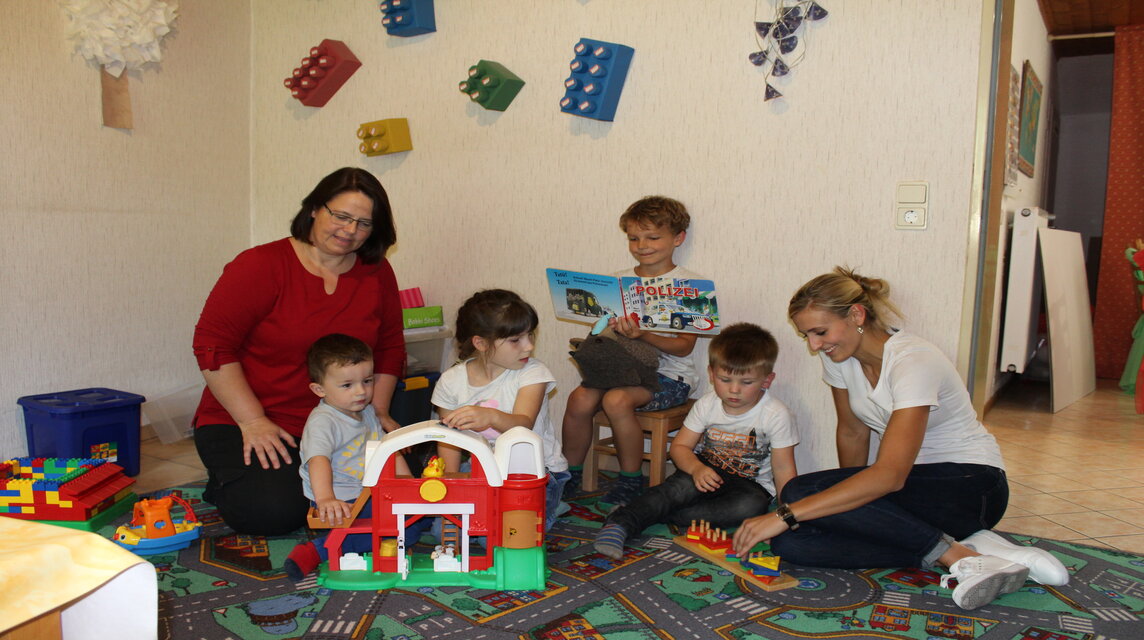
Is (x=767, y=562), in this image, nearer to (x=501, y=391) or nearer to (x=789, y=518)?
(x=789, y=518)

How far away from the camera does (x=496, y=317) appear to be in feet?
7.29

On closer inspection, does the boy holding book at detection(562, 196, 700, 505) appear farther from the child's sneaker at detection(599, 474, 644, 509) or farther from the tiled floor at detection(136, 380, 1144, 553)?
the tiled floor at detection(136, 380, 1144, 553)

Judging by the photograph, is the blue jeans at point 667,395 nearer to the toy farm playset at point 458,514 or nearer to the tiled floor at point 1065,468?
the toy farm playset at point 458,514

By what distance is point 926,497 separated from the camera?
210 centimetres

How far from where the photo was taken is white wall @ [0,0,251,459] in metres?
2.86

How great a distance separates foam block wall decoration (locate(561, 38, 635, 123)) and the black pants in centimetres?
152

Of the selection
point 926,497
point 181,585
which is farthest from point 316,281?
point 926,497

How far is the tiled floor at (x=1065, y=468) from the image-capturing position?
254 cm

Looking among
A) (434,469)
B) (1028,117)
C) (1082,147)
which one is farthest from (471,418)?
(1082,147)

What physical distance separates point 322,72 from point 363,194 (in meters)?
1.46

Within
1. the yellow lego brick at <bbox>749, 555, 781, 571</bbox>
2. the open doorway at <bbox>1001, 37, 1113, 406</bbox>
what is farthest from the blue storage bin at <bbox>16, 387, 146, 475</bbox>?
the open doorway at <bbox>1001, 37, 1113, 406</bbox>

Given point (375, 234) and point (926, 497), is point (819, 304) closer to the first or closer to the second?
point (926, 497)

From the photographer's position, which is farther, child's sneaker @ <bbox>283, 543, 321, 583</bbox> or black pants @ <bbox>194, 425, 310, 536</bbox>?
black pants @ <bbox>194, 425, 310, 536</bbox>

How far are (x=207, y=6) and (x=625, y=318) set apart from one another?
7.62ft
